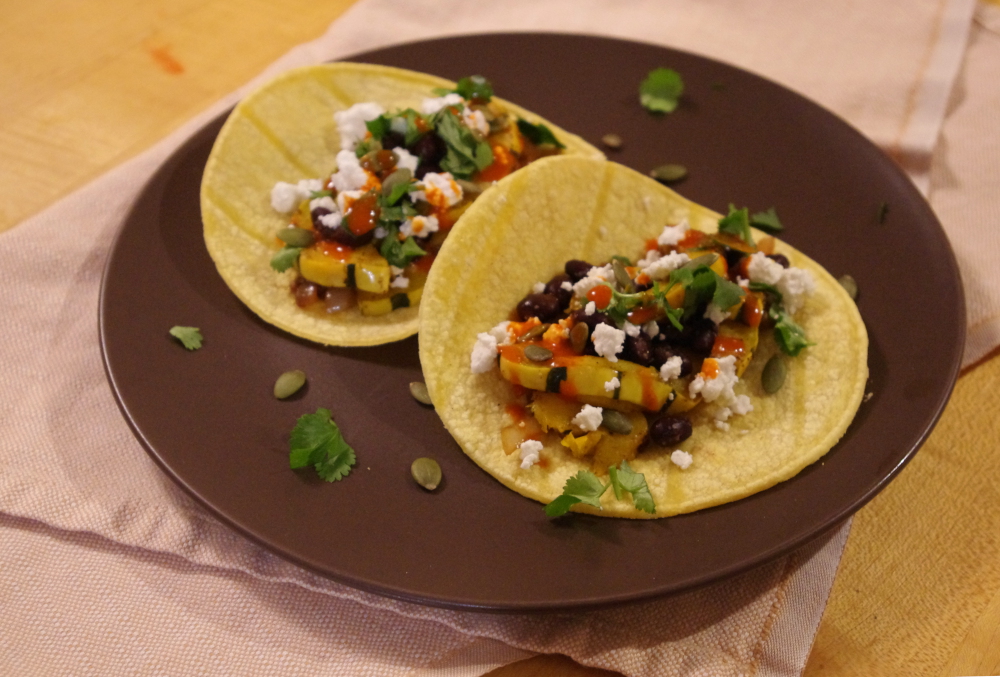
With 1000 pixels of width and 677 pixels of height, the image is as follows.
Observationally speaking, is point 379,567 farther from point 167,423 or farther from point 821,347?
point 821,347

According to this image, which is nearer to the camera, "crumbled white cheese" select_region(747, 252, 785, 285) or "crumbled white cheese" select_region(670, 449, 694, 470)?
"crumbled white cheese" select_region(670, 449, 694, 470)

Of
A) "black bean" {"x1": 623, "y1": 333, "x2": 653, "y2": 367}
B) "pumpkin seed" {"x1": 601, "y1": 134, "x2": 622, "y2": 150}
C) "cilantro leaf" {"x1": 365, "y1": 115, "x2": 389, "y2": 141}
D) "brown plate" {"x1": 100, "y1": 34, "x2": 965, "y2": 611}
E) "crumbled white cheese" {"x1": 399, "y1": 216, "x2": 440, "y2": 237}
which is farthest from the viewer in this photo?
"pumpkin seed" {"x1": 601, "y1": 134, "x2": 622, "y2": 150}

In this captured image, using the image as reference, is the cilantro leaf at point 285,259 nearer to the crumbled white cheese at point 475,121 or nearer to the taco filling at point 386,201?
the taco filling at point 386,201

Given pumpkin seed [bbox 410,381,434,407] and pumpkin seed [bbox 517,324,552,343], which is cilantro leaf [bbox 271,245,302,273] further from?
pumpkin seed [bbox 517,324,552,343]

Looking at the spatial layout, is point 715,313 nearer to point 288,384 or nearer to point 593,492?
point 593,492

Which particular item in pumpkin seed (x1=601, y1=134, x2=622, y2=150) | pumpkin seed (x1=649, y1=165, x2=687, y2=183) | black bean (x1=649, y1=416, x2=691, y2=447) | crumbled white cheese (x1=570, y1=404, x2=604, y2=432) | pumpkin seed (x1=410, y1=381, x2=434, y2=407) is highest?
pumpkin seed (x1=601, y1=134, x2=622, y2=150)

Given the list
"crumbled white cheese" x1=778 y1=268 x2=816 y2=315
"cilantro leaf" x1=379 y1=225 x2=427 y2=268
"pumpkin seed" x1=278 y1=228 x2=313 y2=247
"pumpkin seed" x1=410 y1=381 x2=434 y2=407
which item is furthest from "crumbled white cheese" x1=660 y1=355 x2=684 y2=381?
"pumpkin seed" x1=278 y1=228 x2=313 y2=247
